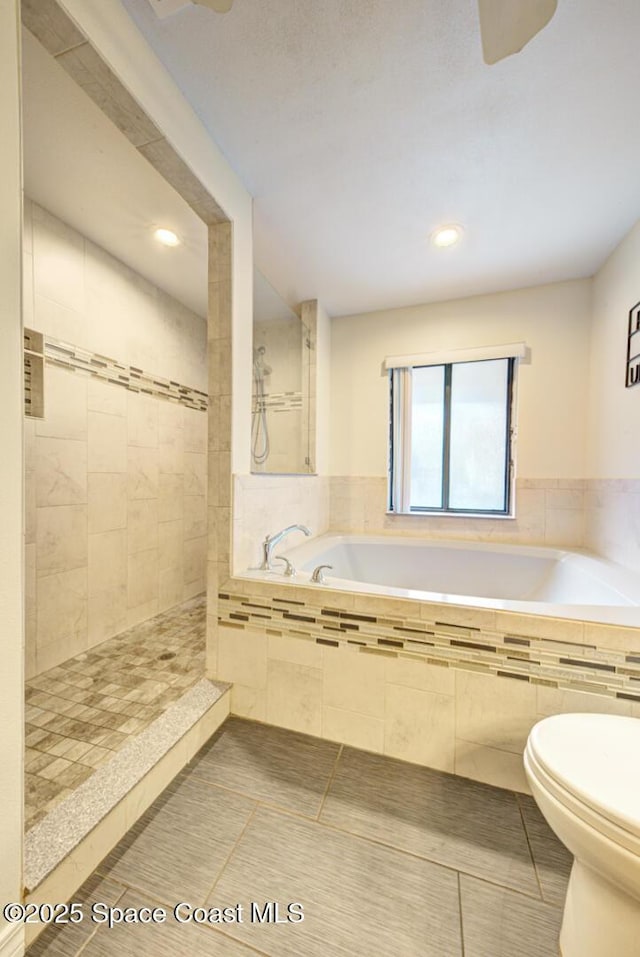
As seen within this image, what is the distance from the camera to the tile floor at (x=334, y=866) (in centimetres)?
81

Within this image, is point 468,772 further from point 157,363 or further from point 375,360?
point 157,363

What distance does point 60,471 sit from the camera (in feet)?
5.94

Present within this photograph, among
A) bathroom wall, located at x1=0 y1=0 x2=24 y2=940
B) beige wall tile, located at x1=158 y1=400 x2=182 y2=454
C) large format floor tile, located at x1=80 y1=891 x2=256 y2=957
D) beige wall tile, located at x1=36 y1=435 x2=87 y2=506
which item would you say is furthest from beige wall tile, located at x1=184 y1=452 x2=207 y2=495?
large format floor tile, located at x1=80 y1=891 x2=256 y2=957

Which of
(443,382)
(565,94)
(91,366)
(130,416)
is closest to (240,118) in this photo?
(565,94)

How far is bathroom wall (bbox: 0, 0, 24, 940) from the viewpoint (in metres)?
0.71

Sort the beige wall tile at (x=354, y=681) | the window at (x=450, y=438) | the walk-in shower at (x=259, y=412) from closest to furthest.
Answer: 1. the beige wall tile at (x=354, y=681)
2. the walk-in shower at (x=259, y=412)
3. the window at (x=450, y=438)

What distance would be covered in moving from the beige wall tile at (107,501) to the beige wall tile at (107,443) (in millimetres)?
51

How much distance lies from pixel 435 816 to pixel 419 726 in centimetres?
24

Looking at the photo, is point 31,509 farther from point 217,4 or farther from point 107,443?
point 217,4

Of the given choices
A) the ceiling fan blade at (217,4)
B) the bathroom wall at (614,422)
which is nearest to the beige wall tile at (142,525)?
the ceiling fan blade at (217,4)

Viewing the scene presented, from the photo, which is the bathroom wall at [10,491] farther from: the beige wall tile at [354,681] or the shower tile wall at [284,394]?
the shower tile wall at [284,394]

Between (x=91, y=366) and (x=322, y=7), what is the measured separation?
1.77 meters

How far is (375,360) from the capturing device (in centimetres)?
282

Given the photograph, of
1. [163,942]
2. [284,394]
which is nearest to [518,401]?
[284,394]
